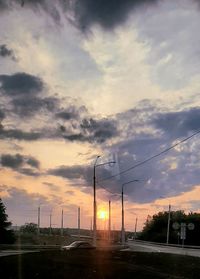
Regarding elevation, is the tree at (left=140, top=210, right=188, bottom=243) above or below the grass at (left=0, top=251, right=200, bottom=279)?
above

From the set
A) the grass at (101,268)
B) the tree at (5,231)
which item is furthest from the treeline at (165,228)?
the grass at (101,268)

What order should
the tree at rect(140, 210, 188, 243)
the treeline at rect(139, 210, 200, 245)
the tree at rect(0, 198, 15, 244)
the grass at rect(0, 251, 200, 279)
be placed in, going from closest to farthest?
the grass at rect(0, 251, 200, 279), the tree at rect(0, 198, 15, 244), the treeline at rect(139, 210, 200, 245), the tree at rect(140, 210, 188, 243)

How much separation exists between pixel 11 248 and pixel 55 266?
4875cm

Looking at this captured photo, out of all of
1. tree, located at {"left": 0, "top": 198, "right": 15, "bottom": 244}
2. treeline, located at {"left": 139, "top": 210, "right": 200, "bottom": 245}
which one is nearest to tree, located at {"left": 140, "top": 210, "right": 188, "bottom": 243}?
treeline, located at {"left": 139, "top": 210, "right": 200, "bottom": 245}

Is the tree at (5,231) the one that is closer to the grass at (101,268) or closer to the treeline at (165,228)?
the treeline at (165,228)

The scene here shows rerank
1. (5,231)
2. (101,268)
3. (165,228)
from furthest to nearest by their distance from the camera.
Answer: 1. (165,228)
2. (5,231)
3. (101,268)

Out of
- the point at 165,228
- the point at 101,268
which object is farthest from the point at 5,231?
the point at 101,268

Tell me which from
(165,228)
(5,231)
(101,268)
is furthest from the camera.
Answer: (165,228)

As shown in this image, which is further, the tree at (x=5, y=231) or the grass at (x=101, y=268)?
the tree at (x=5, y=231)

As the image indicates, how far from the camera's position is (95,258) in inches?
1312

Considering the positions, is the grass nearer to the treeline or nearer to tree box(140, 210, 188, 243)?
the treeline

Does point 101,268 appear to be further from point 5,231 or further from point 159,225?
point 159,225

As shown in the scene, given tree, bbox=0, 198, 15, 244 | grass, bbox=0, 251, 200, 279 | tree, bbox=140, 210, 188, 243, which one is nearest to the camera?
grass, bbox=0, 251, 200, 279

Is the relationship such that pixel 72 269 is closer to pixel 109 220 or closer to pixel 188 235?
pixel 109 220
